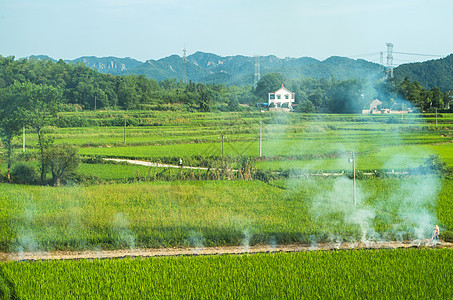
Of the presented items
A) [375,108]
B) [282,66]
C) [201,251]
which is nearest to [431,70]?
[282,66]

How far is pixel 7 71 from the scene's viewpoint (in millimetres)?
11555

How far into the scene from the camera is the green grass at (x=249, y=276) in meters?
7.02

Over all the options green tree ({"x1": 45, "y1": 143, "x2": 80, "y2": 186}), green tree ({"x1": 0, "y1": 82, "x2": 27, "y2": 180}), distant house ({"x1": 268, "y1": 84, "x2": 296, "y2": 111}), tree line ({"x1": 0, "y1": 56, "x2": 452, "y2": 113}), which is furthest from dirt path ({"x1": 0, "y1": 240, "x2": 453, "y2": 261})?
distant house ({"x1": 268, "y1": 84, "x2": 296, "y2": 111})

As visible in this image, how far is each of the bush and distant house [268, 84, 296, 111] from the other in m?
16.7

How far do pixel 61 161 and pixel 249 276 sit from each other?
11.1 metres

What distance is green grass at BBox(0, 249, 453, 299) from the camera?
7.02 m

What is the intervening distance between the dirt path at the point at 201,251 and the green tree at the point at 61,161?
746cm

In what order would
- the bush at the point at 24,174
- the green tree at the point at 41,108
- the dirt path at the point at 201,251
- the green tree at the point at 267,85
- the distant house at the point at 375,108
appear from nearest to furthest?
the dirt path at the point at 201,251
the green tree at the point at 41,108
the bush at the point at 24,174
the distant house at the point at 375,108
the green tree at the point at 267,85

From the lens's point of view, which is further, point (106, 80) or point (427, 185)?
point (427, 185)

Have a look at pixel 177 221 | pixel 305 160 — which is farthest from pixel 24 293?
pixel 305 160

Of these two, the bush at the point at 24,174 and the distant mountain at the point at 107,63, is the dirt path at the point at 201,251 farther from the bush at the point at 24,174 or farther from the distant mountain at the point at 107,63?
the bush at the point at 24,174

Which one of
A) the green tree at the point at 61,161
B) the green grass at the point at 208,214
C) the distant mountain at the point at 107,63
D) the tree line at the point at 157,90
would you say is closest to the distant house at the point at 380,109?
the tree line at the point at 157,90

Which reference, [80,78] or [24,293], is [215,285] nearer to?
[24,293]

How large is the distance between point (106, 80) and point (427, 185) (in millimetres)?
13150
